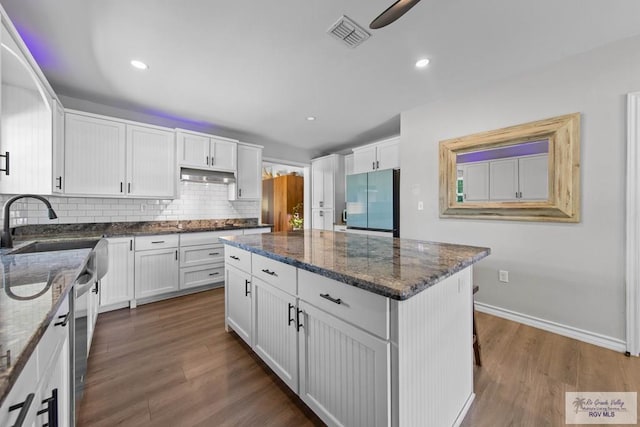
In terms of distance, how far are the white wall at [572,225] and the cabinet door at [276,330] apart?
7.64 feet

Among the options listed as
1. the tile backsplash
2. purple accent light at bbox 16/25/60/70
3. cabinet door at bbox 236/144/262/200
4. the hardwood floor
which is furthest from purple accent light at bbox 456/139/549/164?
purple accent light at bbox 16/25/60/70

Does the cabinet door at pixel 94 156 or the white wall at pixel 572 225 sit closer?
the white wall at pixel 572 225

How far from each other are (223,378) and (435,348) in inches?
55.3

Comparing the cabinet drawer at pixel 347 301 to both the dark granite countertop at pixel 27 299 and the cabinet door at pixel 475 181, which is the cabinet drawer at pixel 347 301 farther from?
the cabinet door at pixel 475 181

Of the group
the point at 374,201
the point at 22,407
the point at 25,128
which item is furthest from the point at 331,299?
the point at 25,128

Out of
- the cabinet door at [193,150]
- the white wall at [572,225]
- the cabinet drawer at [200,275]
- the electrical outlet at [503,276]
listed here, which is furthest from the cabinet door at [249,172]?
the electrical outlet at [503,276]

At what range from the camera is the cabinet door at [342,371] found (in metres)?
0.99

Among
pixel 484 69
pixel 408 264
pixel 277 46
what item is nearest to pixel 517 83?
pixel 484 69

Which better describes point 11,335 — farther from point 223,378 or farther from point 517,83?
point 517,83

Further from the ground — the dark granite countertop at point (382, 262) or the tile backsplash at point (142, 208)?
the tile backsplash at point (142, 208)

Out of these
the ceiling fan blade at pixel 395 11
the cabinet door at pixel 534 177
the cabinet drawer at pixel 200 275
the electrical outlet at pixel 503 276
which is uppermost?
the ceiling fan blade at pixel 395 11

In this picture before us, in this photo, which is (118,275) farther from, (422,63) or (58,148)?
(422,63)

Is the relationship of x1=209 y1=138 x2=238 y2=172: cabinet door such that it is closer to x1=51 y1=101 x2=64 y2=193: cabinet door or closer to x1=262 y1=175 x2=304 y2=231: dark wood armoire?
x1=51 y1=101 x2=64 y2=193: cabinet door

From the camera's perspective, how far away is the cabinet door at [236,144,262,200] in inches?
162
